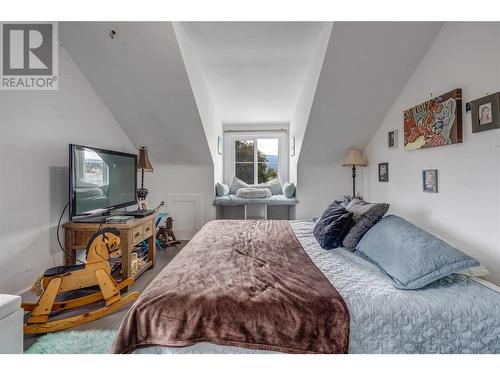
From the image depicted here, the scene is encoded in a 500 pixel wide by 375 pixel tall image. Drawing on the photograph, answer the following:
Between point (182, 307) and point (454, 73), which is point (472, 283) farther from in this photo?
point (454, 73)

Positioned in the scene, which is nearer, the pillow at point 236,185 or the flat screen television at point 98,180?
the flat screen television at point 98,180

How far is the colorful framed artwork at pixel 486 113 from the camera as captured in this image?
1395mm

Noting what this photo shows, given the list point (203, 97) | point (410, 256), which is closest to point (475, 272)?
point (410, 256)

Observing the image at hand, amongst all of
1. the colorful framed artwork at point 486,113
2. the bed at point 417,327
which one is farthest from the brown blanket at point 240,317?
the colorful framed artwork at point 486,113

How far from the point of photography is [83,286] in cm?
177

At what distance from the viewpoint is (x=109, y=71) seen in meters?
2.42

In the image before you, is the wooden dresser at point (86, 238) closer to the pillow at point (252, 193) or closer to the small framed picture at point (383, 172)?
the pillow at point (252, 193)

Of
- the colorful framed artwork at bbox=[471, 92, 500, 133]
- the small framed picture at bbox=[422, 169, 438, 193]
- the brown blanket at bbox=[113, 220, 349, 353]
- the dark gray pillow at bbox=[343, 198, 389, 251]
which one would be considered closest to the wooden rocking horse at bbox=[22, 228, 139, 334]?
the brown blanket at bbox=[113, 220, 349, 353]

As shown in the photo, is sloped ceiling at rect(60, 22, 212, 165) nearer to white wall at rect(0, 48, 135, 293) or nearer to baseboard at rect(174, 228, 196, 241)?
white wall at rect(0, 48, 135, 293)

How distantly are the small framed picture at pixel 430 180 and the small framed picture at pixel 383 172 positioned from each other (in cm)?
65

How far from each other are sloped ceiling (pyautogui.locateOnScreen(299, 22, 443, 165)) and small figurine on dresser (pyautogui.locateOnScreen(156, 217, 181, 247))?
2.29 metres

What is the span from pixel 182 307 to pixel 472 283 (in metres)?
1.35

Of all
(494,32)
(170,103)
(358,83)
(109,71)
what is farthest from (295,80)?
(109,71)

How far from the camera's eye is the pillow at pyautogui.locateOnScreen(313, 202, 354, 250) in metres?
1.70
